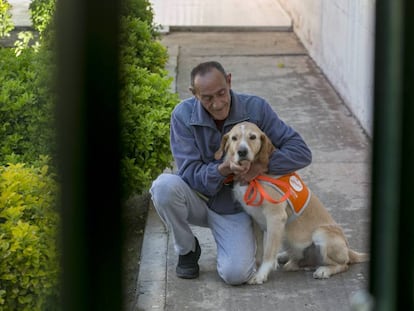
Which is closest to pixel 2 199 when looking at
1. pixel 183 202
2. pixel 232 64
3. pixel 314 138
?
pixel 183 202

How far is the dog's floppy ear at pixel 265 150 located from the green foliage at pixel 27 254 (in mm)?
1001

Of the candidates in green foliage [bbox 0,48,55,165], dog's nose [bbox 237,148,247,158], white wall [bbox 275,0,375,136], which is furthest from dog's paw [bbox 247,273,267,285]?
white wall [bbox 275,0,375,136]

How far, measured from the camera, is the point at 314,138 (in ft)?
23.2

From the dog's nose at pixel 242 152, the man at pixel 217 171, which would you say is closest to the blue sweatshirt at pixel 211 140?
the man at pixel 217 171

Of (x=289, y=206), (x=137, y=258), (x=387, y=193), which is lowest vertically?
(x=137, y=258)

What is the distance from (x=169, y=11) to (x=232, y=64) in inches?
136

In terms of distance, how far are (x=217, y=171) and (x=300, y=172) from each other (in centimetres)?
212

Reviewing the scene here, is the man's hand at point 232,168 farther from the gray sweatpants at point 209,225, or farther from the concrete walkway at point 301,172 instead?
the concrete walkway at point 301,172

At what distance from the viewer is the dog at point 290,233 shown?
169 inches

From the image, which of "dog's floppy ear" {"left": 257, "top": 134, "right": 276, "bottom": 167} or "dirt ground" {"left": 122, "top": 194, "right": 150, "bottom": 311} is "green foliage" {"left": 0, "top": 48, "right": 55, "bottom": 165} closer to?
"dirt ground" {"left": 122, "top": 194, "right": 150, "bottom": 311}

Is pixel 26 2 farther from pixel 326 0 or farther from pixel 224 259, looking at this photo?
pixel 224 259

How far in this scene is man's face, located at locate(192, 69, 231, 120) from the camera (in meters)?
4.05

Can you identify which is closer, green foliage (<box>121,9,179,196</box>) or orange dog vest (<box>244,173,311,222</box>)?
orange dog vest (<box>244,173,311,222</box>)

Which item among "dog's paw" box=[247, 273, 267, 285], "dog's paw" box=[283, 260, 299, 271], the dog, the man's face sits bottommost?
"dog's paw" box=[247, 273, 267, 285]
